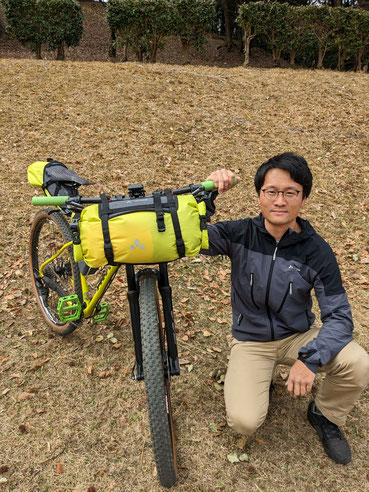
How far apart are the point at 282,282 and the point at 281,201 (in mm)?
561

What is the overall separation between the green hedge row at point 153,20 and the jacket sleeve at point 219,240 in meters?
11.7

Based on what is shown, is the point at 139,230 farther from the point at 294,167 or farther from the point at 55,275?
the point at 55,275

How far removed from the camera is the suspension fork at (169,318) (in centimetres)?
234

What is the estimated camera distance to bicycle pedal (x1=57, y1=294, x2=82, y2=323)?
9.94 feet

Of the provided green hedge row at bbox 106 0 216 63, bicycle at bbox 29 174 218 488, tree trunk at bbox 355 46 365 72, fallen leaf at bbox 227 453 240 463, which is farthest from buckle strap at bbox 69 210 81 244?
tree trunk at bbox 355 46 365 72

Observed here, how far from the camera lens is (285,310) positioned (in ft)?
8.55

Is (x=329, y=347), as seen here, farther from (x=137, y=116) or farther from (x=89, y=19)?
(x=89, y=19)

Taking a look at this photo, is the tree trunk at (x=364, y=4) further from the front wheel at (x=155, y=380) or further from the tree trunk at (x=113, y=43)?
the front wheel at (x=155, y=380)

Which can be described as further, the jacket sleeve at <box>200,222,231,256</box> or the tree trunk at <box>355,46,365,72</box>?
the tree trunk at <box>355,46,365,72</box>

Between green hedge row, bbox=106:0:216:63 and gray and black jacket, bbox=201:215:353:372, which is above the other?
green hedge row, bbox=106:0:216:63

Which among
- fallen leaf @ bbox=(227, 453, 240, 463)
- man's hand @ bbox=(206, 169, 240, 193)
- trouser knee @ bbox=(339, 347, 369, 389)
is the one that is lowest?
fallen leaf @ bbox=(227, 453, 240, 463)

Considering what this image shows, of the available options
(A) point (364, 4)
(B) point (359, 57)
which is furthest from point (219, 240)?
(A) point (364, 4)

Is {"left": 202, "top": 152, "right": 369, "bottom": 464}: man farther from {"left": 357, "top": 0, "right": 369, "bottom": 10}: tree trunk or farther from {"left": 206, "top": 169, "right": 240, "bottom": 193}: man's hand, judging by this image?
{"left": 357, "top": 0, "right": 369, "bottom": 10}: tree trunk

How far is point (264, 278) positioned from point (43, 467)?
2.03 meters
